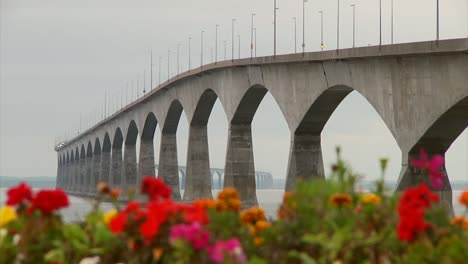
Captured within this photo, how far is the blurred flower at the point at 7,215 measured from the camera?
515 cm

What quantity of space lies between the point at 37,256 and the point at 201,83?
59657mm

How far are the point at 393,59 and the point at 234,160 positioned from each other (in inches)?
854

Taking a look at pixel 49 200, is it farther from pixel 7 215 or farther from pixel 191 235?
pixel 191 235

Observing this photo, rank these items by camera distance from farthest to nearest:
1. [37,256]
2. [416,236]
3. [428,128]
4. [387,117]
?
1. [387,117]
2. [428,128]
3. [37,256]
4. [416,236]

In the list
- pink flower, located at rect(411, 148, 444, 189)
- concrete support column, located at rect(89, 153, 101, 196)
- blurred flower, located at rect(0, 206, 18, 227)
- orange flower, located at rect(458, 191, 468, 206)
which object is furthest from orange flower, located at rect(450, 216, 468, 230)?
concrete support column, located at rect(89, 153, 101, 196)

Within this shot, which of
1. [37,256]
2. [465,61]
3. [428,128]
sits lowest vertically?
[37,256]

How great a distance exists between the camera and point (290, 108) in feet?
Answer: 157

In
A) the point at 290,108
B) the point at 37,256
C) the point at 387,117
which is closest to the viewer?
the point at 37,256

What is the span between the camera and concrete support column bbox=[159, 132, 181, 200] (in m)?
Answer: 77.1

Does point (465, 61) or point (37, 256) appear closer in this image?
point (37, 256)

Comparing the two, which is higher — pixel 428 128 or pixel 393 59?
pixel 393 59

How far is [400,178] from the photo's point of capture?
115 feet

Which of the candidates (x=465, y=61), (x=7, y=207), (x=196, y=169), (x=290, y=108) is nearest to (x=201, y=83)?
(x=196, y=169)

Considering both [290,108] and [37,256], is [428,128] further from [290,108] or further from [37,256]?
[37,256]
